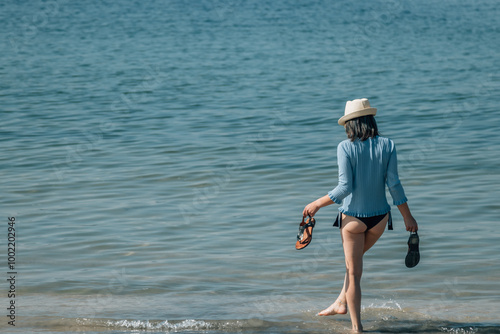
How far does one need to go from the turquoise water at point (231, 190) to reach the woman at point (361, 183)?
0.96 m

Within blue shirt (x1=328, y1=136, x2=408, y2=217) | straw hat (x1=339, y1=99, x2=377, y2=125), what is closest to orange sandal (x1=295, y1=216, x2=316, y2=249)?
blue shirt (x1=328, y1=136, x2=408, y2=217)

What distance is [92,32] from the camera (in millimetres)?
43969

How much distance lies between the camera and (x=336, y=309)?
20.5 feet

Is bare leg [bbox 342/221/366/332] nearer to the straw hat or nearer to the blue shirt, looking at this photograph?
the blue shirt

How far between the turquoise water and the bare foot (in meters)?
0.14

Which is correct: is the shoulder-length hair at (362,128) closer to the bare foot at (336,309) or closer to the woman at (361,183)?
the woman at (361,183)

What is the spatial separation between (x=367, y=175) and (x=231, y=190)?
5916mm

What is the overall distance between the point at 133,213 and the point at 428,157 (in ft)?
17.7

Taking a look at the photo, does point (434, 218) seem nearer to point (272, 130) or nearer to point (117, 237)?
point (117, 237)

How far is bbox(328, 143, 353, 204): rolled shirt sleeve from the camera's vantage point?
218 inches

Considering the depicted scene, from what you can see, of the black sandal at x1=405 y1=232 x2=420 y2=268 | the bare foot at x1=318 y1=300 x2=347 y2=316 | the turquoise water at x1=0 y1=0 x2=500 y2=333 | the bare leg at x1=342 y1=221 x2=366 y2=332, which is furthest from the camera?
the turquoise water at x1=0 y1=0 x2=500 y2=333

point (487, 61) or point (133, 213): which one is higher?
point (133, 213)

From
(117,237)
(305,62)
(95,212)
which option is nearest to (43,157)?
(95,212)

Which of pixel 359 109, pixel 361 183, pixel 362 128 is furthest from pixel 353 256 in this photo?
pixel 359 109
